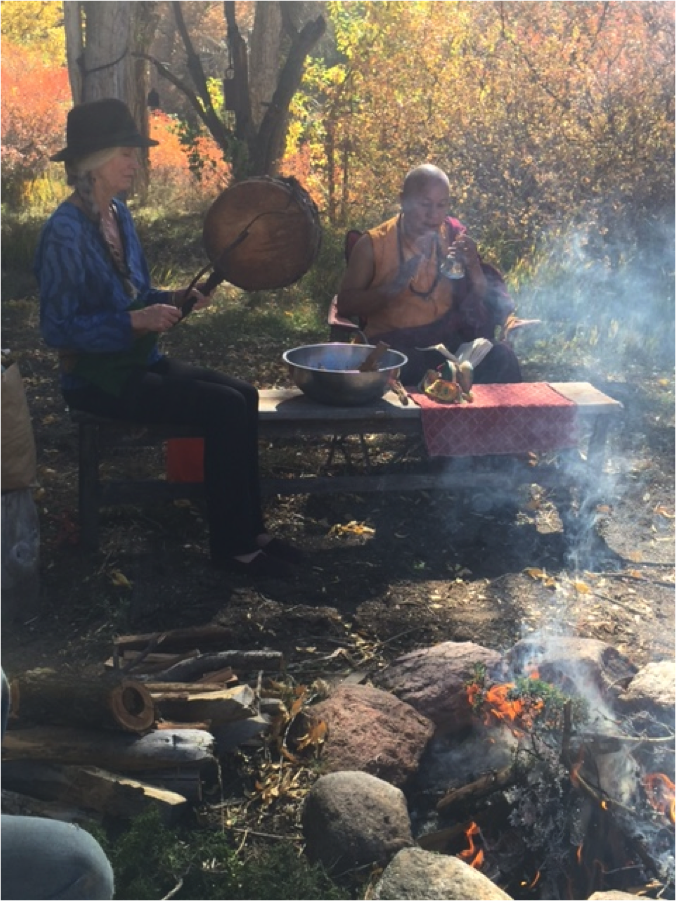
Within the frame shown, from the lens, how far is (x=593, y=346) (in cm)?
856

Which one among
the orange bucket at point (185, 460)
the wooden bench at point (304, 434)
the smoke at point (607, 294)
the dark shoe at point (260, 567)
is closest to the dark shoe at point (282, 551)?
the dark shoe at point (260, 567)

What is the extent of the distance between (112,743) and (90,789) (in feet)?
0.49

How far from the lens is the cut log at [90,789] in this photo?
3131mm

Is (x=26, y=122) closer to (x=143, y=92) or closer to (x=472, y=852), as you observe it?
(x=143, y=92)

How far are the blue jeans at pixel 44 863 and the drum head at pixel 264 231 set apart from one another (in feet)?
12.6

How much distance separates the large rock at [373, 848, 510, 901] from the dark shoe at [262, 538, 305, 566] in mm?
2343

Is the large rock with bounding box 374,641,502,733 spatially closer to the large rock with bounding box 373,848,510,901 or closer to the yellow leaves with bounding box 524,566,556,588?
the large rock with bounding box 373,848,510,901

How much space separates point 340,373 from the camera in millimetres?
5270

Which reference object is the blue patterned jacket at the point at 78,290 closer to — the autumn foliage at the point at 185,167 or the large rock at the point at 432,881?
the large rock at the point at 432,881

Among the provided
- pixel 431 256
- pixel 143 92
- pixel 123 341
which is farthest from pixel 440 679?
pixel 143 92

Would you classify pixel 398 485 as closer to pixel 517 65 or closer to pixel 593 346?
pixel 593 346

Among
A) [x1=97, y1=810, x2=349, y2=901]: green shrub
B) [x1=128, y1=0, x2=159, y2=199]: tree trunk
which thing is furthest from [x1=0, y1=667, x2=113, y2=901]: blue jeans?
[x1=128, y1=0, x2=159, y2=199]: tree trunk

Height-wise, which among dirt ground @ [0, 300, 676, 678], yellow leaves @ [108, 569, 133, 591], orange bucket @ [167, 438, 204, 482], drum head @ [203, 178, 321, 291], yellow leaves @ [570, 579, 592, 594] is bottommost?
yellow leaves @ [570, 579, 592, 594]

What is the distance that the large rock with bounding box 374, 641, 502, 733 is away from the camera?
12.2 feet
